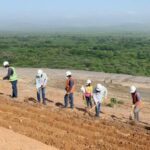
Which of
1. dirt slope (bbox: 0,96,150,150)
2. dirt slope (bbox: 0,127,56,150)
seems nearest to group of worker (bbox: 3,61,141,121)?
dirt slope (bbox: 0,96,150,150)

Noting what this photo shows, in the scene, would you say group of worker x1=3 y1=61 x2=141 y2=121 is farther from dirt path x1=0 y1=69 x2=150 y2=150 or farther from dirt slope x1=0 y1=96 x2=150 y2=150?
dirt slope x1=0 y1=96 x2=150 y2=150

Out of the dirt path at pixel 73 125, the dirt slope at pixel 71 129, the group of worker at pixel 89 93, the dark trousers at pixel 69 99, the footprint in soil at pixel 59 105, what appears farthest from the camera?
the footprint in soil at pixel 59 105

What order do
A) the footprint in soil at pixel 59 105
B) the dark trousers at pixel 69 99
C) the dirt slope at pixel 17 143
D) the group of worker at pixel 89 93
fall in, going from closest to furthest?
the dirt slope at pixel 17 143, the group of worker at pixel 89 93, the dark trousers at pixel 69 99, the footprint in soil at pixel 59 105

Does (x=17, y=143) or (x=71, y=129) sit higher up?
(x=17, y=143)

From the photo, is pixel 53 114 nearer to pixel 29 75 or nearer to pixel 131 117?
pixel 131 117

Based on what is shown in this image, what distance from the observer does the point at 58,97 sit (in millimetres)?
23859

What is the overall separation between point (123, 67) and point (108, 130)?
112 feet

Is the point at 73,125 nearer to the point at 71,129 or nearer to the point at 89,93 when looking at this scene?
the point at 71,129

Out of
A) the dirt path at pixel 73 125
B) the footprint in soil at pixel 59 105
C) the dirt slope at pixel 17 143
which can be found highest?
the dirt slope at pixel 17 143

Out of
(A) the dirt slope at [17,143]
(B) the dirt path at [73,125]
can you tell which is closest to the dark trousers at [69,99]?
(B) the dirt path at [73,125]

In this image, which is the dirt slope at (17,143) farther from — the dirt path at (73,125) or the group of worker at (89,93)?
the group of worker at (89,93)

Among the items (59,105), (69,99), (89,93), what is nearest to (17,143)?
(89,93)

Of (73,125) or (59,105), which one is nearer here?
(73,125)

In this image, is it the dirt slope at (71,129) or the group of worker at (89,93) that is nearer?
the dirt slope at (71,129)
